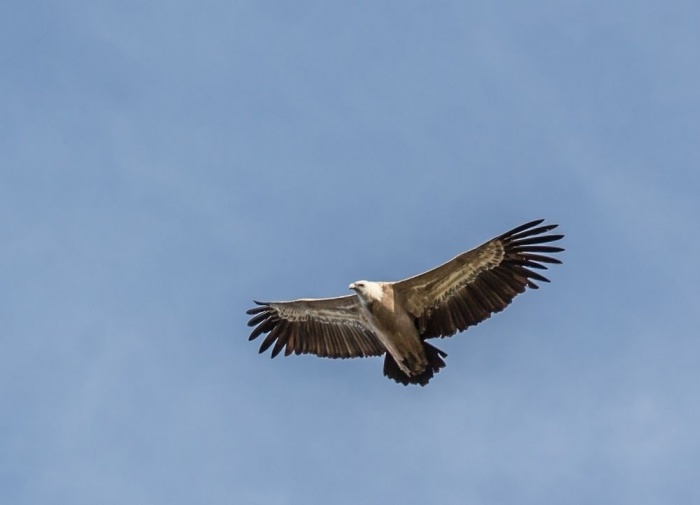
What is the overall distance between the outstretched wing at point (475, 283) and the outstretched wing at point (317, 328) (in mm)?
1290

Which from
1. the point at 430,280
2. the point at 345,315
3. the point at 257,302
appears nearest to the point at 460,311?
the point at 430,280

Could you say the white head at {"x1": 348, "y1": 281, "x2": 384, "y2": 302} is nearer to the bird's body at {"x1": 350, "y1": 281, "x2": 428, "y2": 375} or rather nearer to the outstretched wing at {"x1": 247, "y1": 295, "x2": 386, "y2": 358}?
the bird's body at {"x1": 350, "y1": 281, "x2": 428, "y2": 375}

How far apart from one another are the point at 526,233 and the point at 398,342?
10.3 ft

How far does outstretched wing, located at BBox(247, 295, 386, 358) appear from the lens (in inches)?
1020

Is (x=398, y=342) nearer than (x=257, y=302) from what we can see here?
Yes

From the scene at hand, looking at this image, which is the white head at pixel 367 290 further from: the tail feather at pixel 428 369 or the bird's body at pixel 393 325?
the tail feather at pixel 428 369

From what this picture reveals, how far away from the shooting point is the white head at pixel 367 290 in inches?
957

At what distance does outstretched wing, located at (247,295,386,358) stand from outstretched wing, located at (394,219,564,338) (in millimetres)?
1290

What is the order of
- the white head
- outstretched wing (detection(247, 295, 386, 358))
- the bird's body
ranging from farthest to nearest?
outstretched wing (detection(247, 295, 386, 358))
the bird's body
the white head

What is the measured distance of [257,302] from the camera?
2666 cm

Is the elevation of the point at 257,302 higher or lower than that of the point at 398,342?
higher

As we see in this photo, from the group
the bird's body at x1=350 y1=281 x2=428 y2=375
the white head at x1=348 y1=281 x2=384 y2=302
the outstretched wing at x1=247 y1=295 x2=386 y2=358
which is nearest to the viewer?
the white head at x1=348 y1=281 x2=384 y2=302

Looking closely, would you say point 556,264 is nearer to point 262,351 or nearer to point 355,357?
point 355,357

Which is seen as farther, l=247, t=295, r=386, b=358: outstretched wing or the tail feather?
l=247, t=295, r=386, b=358: outstretched wing
